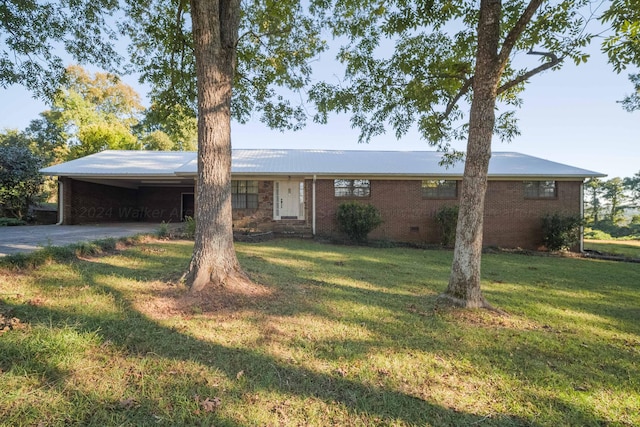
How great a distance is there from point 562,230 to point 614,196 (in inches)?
A: 897

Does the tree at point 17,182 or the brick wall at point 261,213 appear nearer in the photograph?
the brick wall at point 261,213

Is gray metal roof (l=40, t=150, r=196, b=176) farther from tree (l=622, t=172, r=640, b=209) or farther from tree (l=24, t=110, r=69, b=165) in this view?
tree (l=622, t=172, r=640, b=209)

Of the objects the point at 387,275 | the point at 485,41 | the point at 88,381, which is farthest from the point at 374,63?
the point at 88,381

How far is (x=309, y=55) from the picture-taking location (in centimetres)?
815

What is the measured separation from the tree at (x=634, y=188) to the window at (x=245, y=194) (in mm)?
32743

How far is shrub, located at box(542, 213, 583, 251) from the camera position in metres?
12.2

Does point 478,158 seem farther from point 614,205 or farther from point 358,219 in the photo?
point 614,205

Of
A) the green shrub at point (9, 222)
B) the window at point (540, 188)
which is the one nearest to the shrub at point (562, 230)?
the window at point (540, 188)

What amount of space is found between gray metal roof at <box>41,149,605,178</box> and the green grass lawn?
8334 mm

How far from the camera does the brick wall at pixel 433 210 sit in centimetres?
1320

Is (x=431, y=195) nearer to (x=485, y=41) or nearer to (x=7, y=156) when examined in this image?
(x=485, y=41)

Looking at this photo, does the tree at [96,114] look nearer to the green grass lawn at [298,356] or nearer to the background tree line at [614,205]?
the green grass lawn at [298,356]

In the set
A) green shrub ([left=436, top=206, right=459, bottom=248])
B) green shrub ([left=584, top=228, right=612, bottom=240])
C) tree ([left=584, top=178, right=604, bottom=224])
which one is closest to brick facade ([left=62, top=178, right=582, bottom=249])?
green shrub ([left=436, top=206, right=459, bottom=248])

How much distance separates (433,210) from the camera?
1331 cm
